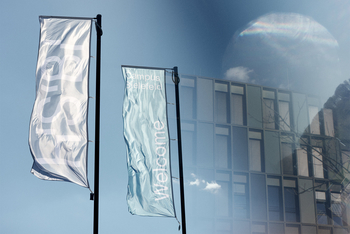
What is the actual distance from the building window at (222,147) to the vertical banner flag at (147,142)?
11.0 metres

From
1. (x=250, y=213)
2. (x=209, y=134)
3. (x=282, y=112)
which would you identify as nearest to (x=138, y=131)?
(x=209, y=134)

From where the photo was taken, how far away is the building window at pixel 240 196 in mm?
18500

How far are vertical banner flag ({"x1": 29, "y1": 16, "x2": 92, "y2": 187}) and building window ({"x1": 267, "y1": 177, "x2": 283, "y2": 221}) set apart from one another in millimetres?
15783

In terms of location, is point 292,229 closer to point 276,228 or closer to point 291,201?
point 276,228

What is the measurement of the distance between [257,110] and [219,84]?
324 cm

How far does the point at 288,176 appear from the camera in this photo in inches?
798

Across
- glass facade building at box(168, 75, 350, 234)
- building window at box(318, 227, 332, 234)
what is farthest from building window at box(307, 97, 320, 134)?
building window at box(318, 227, 332, 234)

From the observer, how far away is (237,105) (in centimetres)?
2073

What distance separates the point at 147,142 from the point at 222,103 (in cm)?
1274

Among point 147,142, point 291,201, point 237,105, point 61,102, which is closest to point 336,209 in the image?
point 291,201

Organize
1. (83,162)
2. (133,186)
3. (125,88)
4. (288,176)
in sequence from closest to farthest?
(83,162)
(133,186)
(125,88)
(288,176)

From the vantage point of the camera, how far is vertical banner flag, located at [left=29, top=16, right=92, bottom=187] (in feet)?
21.5

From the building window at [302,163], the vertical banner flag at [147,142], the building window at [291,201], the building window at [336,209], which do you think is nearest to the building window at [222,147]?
the building window at [291,201]

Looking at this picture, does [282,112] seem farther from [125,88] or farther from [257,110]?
[125,88]
